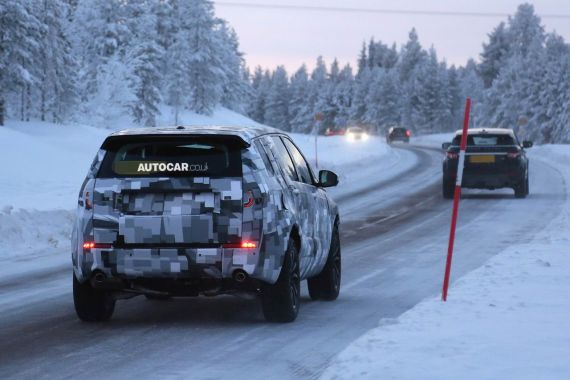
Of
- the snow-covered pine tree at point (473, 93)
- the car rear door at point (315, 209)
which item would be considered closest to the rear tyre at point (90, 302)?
the car rear door at point (315, 209)

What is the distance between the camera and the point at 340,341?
8.46 meters

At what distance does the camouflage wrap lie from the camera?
8719 millimetres

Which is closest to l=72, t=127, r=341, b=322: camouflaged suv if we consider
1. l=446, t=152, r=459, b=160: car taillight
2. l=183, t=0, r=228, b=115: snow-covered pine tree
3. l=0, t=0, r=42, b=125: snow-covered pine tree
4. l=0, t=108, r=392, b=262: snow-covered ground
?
l=0, t=108, r=392, b=262: snow-covered ground

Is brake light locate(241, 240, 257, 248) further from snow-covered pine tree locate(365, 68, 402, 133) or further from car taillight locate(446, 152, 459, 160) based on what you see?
snow-covered pine tree locate(365, 68, 402, 133)

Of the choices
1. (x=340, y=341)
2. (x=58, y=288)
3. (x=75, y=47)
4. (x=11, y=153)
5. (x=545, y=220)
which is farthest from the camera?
(x=75, y=47)

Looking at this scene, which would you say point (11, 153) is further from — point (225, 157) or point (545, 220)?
point (225, 157)

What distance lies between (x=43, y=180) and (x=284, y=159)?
78.5ft

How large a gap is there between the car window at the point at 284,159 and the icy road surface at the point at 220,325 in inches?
49.6

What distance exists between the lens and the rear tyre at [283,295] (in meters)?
9.12

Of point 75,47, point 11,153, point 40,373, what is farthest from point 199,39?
point 40,373

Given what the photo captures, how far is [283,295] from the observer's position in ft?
30.1

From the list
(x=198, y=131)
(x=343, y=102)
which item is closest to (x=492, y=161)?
(x=198, y=131)

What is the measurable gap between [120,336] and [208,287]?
79cm

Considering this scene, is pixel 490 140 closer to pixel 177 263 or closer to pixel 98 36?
pixel 177 263
